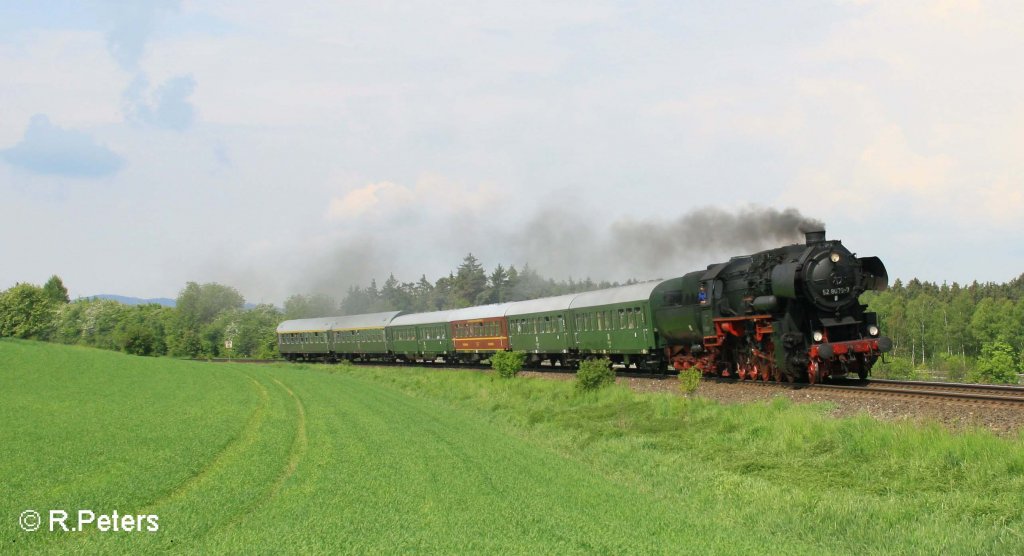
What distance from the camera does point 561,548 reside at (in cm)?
988

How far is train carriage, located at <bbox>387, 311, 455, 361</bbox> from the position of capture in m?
58.7

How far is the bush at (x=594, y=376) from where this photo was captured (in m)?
29.4

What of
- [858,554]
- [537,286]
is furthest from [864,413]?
[537,286]

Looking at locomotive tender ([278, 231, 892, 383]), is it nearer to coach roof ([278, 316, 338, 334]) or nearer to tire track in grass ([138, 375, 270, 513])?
tire track in grass ([138, 375, 270, 513])

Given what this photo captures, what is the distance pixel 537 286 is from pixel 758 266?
6975 cm

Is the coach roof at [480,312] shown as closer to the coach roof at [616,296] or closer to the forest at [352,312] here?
the coach roof at [616,296]

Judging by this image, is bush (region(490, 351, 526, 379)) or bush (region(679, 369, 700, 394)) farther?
bush (region(490, 351, 526, 379))

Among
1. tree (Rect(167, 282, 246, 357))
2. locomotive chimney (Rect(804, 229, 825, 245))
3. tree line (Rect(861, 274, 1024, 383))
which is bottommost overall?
tree line (Rect(861, 274, 1024, 383))

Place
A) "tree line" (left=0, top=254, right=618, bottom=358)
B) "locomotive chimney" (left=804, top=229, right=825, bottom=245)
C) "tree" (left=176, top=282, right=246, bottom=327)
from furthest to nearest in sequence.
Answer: "tree" (left=176, top=282, right=246, bottom=327) < "tree line" (left=0, top=254, right=618, bottom=358) < "locomotive chimney" (left=804, top=229, right=825, bottom=245)

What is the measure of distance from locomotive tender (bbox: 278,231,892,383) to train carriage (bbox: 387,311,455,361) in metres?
9.35

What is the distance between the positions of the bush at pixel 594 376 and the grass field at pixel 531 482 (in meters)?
3.34

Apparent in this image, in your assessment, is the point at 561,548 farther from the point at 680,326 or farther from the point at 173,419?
the point at 680,326

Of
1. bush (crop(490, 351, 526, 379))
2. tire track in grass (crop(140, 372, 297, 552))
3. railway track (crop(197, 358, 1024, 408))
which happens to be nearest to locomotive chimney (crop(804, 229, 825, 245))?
railway track (crop(197, 358, 1024, 408))

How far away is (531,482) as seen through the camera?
14.1 metres
